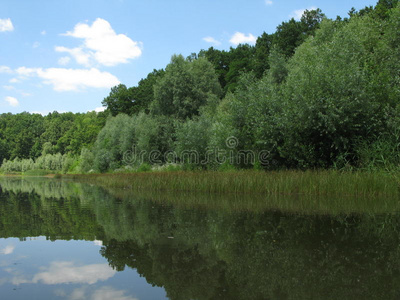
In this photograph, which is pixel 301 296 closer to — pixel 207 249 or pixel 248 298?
pixel 248 298

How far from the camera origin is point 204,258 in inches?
177

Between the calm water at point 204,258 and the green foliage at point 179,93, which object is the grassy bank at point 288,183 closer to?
the calm water at point 204,258

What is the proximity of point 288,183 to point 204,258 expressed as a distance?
9.74 meters

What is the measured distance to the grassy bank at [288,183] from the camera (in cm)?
1184

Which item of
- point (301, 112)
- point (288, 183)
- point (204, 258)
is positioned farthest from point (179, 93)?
point (204, 258)

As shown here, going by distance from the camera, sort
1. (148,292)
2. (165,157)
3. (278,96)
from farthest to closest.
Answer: (165,157)
(278,96)
(148,292)

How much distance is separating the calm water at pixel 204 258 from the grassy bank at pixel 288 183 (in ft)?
14.9

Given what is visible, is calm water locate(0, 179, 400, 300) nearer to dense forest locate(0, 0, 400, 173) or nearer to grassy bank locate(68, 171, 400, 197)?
grassy bank locate(68, 171, 400, 197)

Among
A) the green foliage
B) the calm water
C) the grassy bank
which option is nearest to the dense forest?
the green foliage

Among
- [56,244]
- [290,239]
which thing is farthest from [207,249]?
[56,244]

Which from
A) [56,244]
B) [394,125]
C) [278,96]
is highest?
[278,96]

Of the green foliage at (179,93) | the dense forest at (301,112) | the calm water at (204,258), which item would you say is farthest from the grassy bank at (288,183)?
the green foliage at (179,93)

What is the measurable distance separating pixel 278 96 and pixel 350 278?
14.3 meters

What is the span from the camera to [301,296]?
3.18 metres
